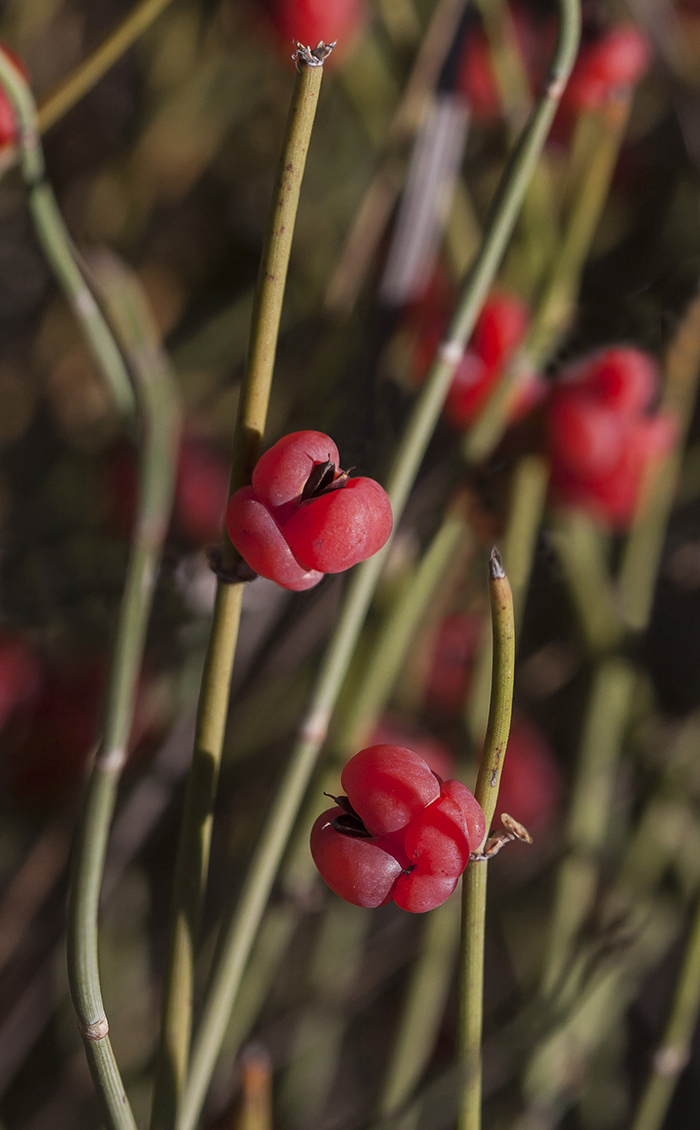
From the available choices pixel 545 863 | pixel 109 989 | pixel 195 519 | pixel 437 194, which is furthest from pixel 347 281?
pixel 109 989

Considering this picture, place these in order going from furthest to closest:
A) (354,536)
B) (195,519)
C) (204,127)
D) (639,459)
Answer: (204,127)
(195,519)
(639,459)
(354,536)

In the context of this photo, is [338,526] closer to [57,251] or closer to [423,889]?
[423,889]

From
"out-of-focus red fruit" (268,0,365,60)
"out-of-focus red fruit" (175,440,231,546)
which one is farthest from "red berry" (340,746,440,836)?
"out-of-focus red fruit" (268,0,365,60)

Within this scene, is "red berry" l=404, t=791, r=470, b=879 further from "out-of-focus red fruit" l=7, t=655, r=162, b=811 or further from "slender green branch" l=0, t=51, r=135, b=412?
"out-of-focus red fruit" l=7, t=655, r=162, b=811

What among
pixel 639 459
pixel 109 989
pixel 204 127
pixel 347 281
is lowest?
pixel 109 989

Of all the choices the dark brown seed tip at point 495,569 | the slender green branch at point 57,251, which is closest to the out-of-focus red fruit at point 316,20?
the slender green branch at point 57,251

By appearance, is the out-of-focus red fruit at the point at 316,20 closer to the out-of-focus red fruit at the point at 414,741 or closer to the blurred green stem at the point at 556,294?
the blurred green stem at the point at 556,294

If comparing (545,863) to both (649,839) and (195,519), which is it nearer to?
(649,839)
